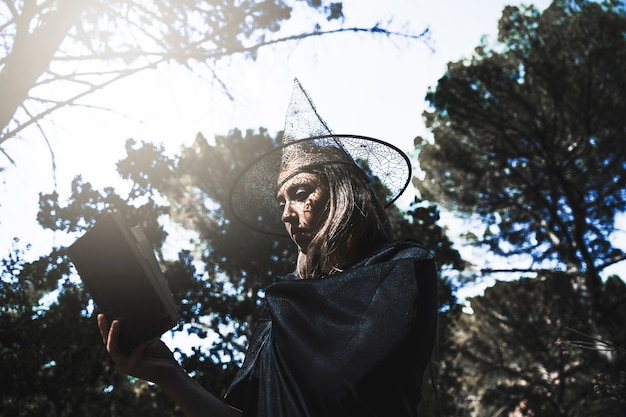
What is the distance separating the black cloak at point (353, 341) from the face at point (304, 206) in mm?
357

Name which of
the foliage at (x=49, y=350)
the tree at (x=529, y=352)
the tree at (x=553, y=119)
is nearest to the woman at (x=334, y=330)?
the foliage at (x=49, y=350)

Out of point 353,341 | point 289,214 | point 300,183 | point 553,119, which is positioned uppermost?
point 553,119

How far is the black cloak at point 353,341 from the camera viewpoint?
100 cm

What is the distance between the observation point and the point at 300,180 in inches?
68.3

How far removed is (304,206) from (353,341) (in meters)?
0.70

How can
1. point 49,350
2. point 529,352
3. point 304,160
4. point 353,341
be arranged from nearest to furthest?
point 353,341, point 304,160, point 49,350, point 529,352

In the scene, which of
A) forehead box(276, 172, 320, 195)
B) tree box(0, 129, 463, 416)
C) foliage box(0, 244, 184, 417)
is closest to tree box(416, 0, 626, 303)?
tree box(0, 129, 463, 416)

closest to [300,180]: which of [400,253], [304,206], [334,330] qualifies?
[304,206]

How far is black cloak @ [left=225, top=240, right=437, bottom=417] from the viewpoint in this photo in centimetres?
100

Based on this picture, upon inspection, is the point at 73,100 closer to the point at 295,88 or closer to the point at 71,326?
the point at 71,326

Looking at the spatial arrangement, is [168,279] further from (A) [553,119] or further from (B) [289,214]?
(A) [553,119]

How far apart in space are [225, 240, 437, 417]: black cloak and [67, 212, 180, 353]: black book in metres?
0.30

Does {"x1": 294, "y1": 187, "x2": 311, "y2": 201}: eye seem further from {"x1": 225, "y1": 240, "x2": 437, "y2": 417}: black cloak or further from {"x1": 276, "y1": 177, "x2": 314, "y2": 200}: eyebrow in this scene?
{"x1": 225, "y1": 240, "x2": 437, "y2": 417}: black cloak

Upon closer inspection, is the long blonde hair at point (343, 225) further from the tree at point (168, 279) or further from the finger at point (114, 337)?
the tree at point (168, 279)
